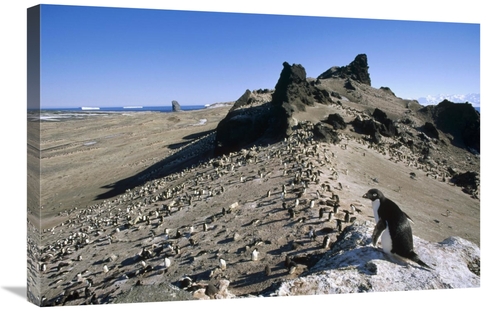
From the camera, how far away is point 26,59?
8.75 meters

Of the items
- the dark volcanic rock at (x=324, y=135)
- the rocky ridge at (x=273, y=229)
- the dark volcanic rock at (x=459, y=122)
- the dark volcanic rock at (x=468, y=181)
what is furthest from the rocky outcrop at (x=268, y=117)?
the dark volcanic rock at (x=459, y=122)

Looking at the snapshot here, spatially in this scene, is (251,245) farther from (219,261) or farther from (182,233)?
(182,233)

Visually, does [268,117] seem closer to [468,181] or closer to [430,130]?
[468,181]

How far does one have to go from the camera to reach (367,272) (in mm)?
6965

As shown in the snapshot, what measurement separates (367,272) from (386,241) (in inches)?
27.4

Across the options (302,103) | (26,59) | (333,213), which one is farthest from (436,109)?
(26,59)

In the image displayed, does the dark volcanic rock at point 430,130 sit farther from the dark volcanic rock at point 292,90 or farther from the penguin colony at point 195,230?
the penguin colony at point 195,230

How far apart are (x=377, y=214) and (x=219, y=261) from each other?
354 cm

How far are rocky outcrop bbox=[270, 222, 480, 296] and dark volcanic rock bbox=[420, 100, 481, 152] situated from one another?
13.5m

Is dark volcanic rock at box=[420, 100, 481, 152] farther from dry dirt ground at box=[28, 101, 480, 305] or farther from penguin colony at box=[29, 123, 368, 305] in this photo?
penguin colony at box=[29, 123, 368, 305]

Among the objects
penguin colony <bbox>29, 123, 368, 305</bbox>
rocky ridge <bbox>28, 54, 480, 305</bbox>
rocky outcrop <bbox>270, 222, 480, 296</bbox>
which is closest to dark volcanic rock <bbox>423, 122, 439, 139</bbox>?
rocky ridge <bbox>28, 54, 480, 305</bbox>

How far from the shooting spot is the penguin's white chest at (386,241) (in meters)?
7.01

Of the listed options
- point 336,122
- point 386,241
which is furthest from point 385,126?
point 386,241

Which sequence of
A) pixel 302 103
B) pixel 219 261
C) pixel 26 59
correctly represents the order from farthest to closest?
pixel 302 103, pixel 26 59, pixel 219 261
